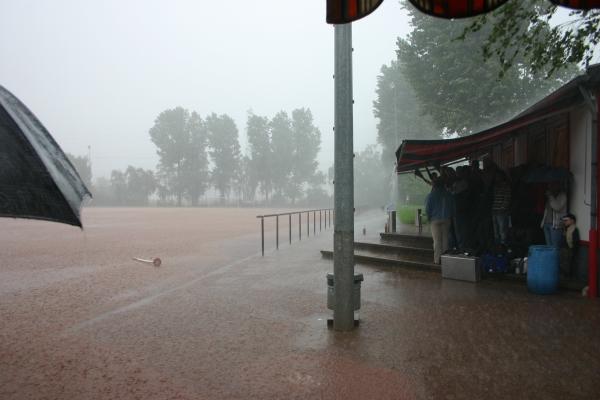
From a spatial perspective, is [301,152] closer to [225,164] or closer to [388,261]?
[225,164]

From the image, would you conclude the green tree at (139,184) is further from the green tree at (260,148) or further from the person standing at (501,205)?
the person standing at (501,205)

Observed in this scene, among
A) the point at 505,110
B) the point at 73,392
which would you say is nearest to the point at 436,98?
the point at 505,110

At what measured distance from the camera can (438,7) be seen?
206 cm

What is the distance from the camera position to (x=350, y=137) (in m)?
4.74

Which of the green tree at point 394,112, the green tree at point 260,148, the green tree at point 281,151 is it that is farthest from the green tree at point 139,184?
the green tree at point 394,112

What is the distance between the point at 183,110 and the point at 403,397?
79.6 meters

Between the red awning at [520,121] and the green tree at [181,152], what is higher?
the green tree at [181,152]

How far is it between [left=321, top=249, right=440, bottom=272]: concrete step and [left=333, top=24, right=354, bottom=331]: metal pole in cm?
409

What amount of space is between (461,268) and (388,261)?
2083 millimetres

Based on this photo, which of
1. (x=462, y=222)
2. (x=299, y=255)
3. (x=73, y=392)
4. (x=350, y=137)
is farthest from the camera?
(x=299, y=255)

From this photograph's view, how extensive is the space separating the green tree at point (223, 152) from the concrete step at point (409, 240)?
6385 cm

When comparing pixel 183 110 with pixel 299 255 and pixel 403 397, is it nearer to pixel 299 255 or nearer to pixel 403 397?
pixel 299 255

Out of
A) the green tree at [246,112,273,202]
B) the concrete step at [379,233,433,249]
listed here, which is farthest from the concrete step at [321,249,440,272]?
the green tree at [246,112,273,202]

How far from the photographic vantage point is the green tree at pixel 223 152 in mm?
73188
